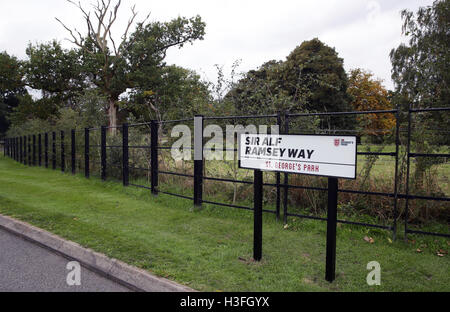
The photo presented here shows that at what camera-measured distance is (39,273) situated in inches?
175

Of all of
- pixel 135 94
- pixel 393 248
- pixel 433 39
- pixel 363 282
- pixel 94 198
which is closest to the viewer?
pixel 363 282

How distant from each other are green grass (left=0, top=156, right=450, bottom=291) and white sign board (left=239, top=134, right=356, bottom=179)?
1.31 metres

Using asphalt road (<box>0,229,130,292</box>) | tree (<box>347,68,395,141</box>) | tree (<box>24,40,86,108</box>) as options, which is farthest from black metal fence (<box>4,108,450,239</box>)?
tree (<box>347,68,395,141</box>)

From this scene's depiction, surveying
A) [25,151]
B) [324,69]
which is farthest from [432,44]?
[25,151]

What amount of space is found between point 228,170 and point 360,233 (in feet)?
10.3

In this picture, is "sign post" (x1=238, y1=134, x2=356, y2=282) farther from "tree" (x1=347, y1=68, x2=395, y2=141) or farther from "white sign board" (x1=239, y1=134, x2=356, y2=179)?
"tree" (x1=347, y1=68, x2=395, y2=141)

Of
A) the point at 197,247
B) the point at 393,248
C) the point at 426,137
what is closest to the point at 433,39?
the point at 426,137

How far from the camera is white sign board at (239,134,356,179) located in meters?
3.77

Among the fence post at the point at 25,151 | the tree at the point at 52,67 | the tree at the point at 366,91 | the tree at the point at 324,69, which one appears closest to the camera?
the fence post at the point at 25,151

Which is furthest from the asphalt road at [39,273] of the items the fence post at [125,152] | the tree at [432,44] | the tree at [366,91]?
the tree at [366,91]

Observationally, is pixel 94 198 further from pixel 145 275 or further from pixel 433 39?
pixel 433 39

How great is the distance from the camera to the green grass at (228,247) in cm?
407

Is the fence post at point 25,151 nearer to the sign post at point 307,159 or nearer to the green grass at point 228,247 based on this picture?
the green grass at point 228,247

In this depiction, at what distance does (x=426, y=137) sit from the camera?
5.83 meters
